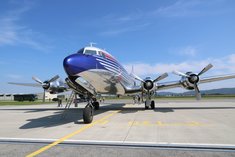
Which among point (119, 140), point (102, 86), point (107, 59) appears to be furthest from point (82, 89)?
point (119, 140)

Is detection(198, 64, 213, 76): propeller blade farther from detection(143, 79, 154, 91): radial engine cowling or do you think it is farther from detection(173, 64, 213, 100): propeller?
detection(143, 79, 154, 91): radial engine cowling

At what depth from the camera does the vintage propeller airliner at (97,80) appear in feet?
43.1

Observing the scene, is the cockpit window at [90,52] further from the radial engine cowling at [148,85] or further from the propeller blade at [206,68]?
the propeller blade at [206,68]

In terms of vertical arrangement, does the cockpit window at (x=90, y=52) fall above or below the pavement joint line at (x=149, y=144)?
above

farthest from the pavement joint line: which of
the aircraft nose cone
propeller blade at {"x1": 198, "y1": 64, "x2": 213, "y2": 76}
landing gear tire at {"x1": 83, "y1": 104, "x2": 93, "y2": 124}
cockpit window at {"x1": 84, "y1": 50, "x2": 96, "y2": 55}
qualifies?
propeller blade at {"x1": 198, "y1": 64, "x2": 213, "y2": 76}

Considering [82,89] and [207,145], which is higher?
[82,89]

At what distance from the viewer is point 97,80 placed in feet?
50.7

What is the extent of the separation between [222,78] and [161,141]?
57.8 ft

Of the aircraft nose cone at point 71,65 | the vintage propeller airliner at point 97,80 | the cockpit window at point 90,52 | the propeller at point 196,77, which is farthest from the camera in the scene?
the propeller at point 196,77

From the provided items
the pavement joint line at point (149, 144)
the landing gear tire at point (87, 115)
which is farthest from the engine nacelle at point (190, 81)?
the pavement joint line at point (149, 144)

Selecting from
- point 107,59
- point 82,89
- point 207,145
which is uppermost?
point 107,59

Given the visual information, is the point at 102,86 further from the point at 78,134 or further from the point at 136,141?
the point at 136,141

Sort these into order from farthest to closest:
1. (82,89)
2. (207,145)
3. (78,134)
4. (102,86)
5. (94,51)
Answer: (102,86) → (94,51) → (82,89) → (78,134) → (207,145)

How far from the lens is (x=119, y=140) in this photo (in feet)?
27.7
